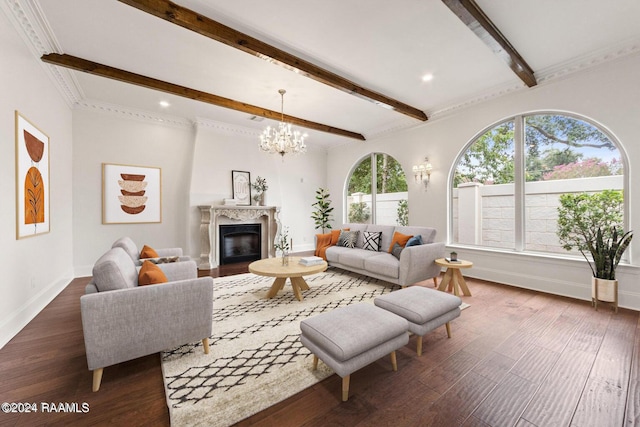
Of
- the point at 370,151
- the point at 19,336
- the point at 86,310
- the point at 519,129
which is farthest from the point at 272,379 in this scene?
the point at 370,151

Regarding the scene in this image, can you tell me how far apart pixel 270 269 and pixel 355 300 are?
1.21 metres

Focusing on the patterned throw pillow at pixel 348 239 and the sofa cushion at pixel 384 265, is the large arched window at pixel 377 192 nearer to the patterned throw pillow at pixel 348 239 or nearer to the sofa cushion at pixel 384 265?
the patterned throw pillow at pixel 348 239

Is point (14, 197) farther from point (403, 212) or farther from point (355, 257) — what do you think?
point (403, 212)

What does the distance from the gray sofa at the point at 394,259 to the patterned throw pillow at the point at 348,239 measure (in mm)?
83

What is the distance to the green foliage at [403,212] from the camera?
593cm

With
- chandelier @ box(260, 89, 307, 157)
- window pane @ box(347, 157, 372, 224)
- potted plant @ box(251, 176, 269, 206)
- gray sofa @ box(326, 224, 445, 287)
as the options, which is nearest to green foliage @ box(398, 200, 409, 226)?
window pane @ box(347, 157, 372, 224)

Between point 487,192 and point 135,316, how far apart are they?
527cm

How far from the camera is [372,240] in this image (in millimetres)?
4770

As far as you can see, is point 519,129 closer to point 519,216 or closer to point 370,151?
point 519,216

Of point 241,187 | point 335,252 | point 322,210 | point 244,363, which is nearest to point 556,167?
point 335,252

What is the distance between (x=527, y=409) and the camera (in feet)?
5.30

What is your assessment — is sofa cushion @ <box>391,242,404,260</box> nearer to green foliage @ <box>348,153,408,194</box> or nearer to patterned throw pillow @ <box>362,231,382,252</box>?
patterned throw pillow @ <box>362,231,382,252</box>

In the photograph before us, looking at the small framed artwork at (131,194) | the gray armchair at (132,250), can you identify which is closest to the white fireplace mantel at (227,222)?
the small framed artwork at (131,194)

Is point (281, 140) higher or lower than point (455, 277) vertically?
higher
